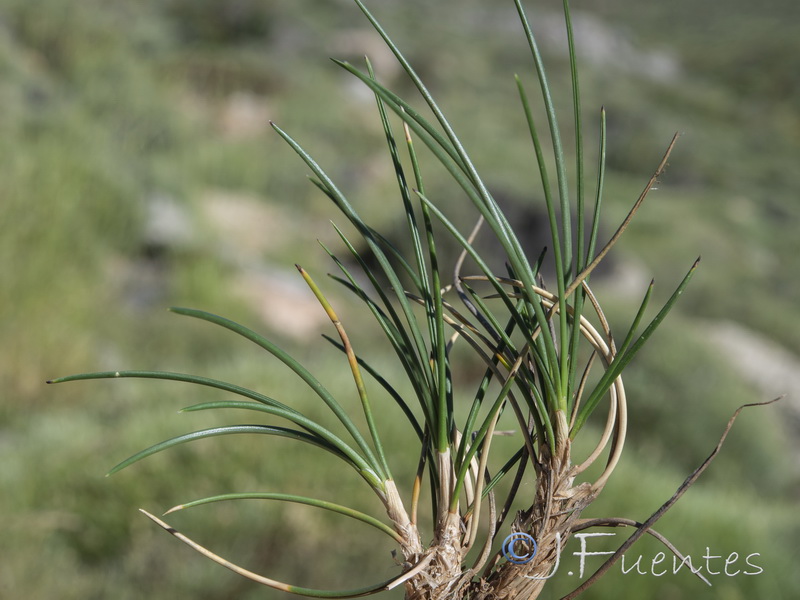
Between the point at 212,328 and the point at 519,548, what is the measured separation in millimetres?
3511

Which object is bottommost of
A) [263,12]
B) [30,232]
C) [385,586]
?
[263,12]

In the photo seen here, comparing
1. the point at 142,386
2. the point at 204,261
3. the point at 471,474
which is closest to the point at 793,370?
the point at 204,261

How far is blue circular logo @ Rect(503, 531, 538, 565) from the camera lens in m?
0.34

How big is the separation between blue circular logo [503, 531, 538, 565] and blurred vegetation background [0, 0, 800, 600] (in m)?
1.11

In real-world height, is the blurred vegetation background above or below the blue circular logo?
below

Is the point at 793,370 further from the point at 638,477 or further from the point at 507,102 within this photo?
the point at 507,102

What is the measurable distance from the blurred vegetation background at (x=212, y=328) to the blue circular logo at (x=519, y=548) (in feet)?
3.64

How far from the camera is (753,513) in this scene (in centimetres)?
193

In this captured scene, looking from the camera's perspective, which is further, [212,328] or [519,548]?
[212,328]

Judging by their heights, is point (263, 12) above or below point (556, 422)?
below

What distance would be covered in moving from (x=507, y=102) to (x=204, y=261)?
16491 millimetres

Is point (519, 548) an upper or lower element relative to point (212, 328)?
upper

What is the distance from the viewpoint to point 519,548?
1.14 ft

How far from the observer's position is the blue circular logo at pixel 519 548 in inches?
13.4
